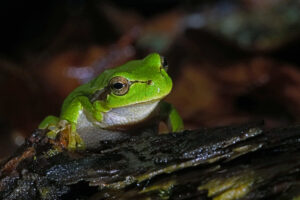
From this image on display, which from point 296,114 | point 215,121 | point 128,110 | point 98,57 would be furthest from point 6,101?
point 296,114

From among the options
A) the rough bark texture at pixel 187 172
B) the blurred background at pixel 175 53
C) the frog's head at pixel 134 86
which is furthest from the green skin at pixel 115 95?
the blurred background at pixel 175 53

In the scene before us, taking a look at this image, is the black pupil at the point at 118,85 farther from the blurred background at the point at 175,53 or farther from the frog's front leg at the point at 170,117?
the blurred background at the point at 175,53

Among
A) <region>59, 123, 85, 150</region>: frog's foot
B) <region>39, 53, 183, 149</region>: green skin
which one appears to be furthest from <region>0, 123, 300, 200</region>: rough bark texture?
<region>39, 53, 183, 149</region>: green skin

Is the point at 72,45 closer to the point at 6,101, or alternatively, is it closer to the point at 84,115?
the point at 6,101

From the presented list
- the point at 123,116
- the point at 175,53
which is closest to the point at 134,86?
the point at 123,116

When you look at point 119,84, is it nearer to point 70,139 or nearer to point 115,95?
point 115,95

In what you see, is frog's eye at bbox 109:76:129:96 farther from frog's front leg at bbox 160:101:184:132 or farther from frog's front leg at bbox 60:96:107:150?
frog's front leg at bbox 160:101:184:132
